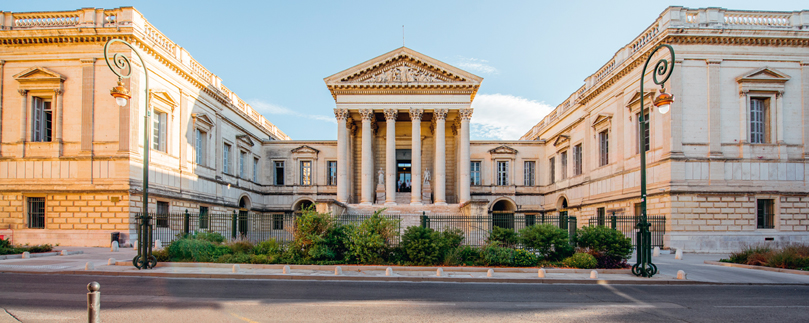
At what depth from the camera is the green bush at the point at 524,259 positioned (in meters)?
16.1

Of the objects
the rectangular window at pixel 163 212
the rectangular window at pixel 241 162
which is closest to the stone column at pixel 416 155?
the rectangular window at pixel 241 162

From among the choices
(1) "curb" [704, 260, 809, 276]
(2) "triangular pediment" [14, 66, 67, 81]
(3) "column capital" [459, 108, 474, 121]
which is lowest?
(1) "curb" [704, 260, 809, 276]

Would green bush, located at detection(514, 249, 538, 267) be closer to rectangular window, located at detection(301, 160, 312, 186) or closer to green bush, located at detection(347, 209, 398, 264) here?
green bush, located at detection(347, 209, 398, 264)

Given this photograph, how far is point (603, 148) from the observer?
34.1m

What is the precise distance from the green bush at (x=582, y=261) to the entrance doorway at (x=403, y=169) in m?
29.2

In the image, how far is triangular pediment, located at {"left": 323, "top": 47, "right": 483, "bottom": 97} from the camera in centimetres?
3669

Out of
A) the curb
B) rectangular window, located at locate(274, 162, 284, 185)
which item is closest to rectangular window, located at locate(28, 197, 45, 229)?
rectangular window, located at locate(274, 162, 284, 185)

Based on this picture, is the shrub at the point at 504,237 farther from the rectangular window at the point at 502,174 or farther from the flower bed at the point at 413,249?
the rectangular window at the point at 502,174

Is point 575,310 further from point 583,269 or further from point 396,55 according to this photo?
point 396,55

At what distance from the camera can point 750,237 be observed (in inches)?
981

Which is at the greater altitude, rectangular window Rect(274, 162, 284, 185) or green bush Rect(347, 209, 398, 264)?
rectangular window Rect(274, 162, 284, 185)

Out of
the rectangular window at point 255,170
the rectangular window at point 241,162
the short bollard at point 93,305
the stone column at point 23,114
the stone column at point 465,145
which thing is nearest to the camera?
the short bollard at point 93,305

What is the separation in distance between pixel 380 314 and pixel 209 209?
1110 inches

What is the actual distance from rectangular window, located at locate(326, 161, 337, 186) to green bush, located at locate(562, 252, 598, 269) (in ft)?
102
